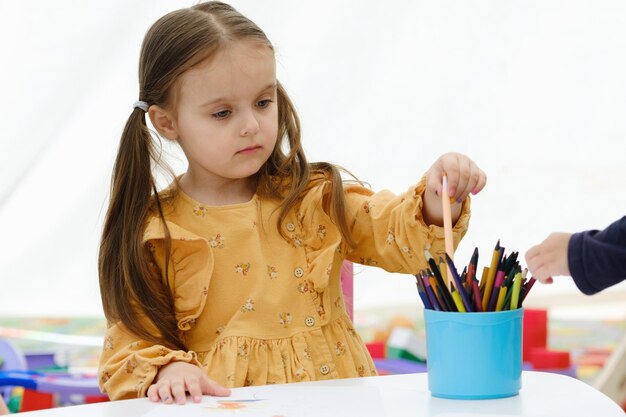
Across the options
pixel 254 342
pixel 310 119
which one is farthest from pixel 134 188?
pixel 310 119

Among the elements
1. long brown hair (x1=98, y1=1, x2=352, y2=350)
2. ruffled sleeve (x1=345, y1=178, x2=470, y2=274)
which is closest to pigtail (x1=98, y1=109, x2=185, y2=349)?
long brown hair (x1=98, y1=1, x2=352, y2=350)

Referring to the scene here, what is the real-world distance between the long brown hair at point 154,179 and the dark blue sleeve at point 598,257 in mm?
396

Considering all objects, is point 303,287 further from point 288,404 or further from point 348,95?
point 348,95

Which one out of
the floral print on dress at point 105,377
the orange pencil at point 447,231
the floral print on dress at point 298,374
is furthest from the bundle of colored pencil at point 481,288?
the floral print on dress at point 105,377

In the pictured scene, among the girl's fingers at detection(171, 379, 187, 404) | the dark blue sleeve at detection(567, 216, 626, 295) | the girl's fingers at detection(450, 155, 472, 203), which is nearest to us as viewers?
the dark blue sleeve at detection(567, 216, 626, 295)

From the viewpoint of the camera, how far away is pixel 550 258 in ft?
2.38

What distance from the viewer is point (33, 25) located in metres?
1.96

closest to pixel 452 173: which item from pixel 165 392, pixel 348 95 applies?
pixel 165 392

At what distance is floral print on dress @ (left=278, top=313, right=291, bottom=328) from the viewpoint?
103cm

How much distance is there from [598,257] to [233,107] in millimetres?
460

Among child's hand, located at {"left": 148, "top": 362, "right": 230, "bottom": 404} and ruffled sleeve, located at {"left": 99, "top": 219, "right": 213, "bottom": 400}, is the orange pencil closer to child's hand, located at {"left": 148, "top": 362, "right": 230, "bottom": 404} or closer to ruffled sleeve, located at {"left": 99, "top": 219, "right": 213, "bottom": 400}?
child's hand, located at {"left": 148, "top": 362, "right": 230, "bottom": 404}

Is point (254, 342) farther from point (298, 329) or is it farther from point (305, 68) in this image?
point (305, 68)

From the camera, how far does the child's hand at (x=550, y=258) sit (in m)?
0.72

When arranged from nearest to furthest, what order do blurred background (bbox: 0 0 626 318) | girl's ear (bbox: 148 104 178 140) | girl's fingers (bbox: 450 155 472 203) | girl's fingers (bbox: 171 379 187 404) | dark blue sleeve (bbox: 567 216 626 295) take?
1. dark blue sleeve (bbox: 567 216 626 295)
2. girl's fingers (bbox: 171 379 187 404)
3. girl's fingers (bbox: 450 155 472 203)
4. girl's ear (bbox: 148 104 178 140)
5. blurred background (bbox: 0 0 626 318)
